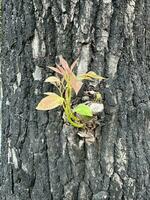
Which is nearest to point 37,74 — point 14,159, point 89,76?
point 89,76

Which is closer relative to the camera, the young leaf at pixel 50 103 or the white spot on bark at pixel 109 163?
the young leaf at pixel 50 103

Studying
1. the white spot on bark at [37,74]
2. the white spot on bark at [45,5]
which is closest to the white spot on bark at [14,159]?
the white spot on bark at [37,74]

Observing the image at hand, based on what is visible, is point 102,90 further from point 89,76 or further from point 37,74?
point 37,74

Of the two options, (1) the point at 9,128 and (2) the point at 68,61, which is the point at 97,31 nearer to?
(2) the point at 68,61

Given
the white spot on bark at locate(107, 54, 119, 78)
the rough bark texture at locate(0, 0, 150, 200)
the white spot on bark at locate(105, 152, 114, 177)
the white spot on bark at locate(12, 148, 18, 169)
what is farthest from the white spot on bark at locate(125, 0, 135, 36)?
the white spot on bark at locate(12, 148, 18, 169)

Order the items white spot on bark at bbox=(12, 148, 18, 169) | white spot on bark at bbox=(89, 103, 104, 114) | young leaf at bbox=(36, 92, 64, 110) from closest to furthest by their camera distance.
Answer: young leaf at bbox=(36, 92, 64, 110)
white spot on bark at bbox=(89, 103, 104, 114)
white spot on bark at bbox=(12, 148, 18, 169)

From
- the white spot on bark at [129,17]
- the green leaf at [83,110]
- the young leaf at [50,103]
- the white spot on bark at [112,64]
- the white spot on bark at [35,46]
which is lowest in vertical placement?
the green leaf at [83,110]

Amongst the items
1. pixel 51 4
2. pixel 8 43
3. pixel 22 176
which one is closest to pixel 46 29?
pixel 51 4

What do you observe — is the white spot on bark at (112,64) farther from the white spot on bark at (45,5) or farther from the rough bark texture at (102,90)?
the white spot on bark at (45,5)

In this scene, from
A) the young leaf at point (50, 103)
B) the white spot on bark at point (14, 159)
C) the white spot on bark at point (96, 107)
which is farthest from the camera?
the white spot on bark at point (14, 159)

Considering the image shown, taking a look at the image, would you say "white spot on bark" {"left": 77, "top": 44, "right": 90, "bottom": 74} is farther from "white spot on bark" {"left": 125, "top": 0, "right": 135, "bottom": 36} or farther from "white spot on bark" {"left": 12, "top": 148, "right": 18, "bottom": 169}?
"white spot on bark" {"left": 12, "top": 148, "right": 18, "bottom": 169}
